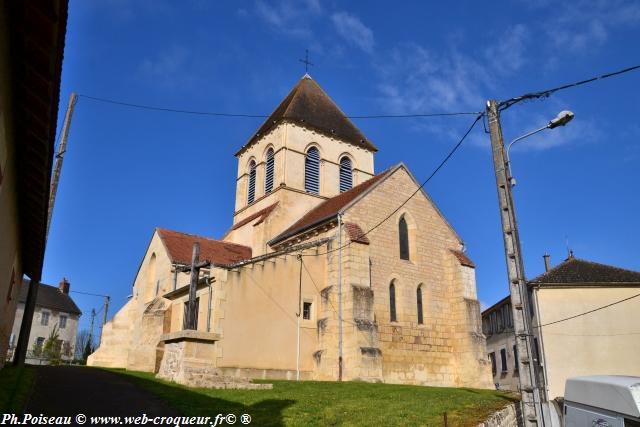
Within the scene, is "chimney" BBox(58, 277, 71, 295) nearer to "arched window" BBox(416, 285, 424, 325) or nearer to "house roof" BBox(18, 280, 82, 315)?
"house roof" BBox(18, 280, 82, 315)

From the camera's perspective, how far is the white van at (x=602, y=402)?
20.5ft

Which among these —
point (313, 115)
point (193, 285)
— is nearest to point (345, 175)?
point (313, 115)

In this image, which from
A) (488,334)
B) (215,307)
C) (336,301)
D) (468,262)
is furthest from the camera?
(488,334)

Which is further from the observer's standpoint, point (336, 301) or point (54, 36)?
point (336, 301)

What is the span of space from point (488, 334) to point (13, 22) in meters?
37.9

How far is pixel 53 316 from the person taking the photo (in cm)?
5012

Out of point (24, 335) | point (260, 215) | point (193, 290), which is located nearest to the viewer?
point (193, 290)

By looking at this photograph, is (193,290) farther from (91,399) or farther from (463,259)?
(463,259)

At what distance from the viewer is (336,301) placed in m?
19.8

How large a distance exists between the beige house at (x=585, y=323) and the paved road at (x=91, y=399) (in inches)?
798

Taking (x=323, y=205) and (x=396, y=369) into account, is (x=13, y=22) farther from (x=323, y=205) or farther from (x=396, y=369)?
(x=323, y=205)

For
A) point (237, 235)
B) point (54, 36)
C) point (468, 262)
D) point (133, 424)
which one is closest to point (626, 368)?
point (468, 262)

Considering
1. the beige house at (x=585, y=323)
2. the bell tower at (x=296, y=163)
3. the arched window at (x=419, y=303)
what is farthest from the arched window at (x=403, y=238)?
the beige house at (x=585, y=323)

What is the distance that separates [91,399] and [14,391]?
4.53 feet
